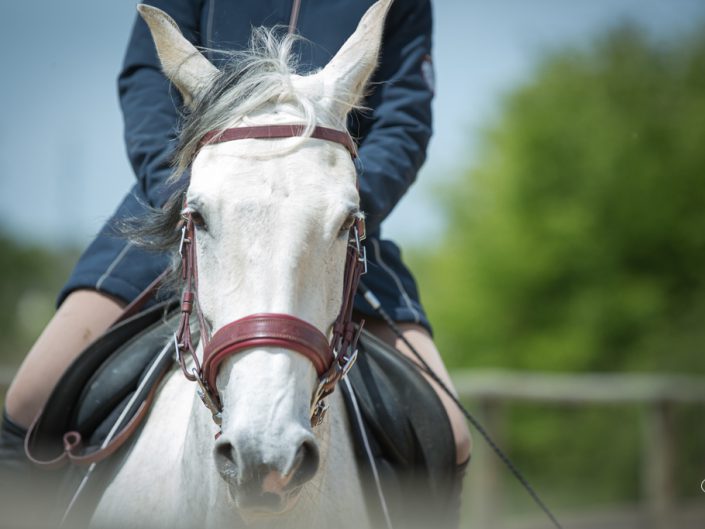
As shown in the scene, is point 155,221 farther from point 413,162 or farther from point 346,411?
point 413,162

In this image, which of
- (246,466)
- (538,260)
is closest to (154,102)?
(246,466)

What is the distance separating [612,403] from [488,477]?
1.80m

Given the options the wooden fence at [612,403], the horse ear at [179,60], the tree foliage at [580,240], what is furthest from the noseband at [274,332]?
the tree foliage at [580,240]

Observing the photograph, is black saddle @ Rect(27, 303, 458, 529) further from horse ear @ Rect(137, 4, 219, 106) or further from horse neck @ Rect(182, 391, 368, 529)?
horse ear @ Rect(137, 4, 219, 106)

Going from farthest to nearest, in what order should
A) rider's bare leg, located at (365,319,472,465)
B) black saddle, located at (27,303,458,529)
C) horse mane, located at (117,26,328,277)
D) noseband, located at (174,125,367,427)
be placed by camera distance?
rider's bare leg, located at (365,319,472,465), black saddle, located at (27,303,458,529), horse mane, located at (117,26,328,277), noseband, located at (174,125,367,427)

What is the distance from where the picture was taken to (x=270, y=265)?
7.48 ft

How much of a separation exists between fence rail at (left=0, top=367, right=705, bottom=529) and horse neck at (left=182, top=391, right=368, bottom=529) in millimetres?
6010

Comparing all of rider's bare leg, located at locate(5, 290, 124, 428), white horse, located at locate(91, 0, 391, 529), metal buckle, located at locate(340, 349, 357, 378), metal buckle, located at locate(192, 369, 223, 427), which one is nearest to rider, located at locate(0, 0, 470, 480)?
rider's bare leg, located at locate(5, 290, 124, 428)

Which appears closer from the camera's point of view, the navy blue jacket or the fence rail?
the navy blue jacket

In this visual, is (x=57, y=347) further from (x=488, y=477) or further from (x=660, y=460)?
(x=660, y=460)

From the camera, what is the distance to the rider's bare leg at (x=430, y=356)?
136 inches

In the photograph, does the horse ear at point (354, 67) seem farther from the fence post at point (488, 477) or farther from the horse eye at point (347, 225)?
the fence post at point (488, 477)

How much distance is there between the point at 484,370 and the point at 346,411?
14204 millimetres

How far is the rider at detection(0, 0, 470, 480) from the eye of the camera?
332cm
